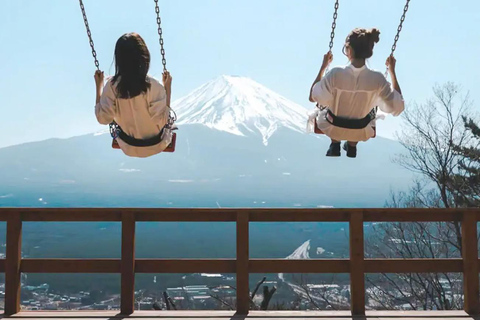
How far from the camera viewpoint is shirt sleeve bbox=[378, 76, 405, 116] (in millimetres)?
3832

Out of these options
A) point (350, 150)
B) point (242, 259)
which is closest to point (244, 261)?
point (242, 259)

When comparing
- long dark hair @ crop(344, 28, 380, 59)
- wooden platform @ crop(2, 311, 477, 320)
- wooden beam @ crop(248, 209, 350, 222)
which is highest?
long dark hair @ crop(344, 28, 380, 59)

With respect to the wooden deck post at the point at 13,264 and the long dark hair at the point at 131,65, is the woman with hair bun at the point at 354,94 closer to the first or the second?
the long dark hair at the point at 131,65

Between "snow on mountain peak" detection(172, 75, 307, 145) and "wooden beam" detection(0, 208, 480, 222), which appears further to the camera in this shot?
"snow on mountain peak" detection(172, 75, 307, 145)

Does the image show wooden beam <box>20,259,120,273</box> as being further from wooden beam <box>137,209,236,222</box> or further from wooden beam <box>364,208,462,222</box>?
wooden beam <box>364,208,462,222</box>

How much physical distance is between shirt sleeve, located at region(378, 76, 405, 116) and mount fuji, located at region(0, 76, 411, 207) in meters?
85.8

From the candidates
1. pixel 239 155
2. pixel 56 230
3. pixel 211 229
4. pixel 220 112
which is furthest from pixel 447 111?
pixel 220 112

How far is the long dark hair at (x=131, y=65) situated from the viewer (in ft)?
11.6

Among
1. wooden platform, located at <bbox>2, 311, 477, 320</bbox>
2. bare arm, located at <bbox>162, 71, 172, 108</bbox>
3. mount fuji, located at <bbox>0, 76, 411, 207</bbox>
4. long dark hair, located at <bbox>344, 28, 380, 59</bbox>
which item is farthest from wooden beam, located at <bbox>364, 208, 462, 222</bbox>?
mount fuji, located at <bbox>0, 76, 411, 207</bbox>

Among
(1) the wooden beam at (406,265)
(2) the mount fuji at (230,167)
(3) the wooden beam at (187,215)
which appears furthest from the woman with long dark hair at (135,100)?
(2) the mount fuji at (230,167)

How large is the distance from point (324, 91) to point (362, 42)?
0.38 m

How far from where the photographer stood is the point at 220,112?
127 meters

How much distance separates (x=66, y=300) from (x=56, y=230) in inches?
952

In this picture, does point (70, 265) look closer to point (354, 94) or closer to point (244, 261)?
point (244, 261)
